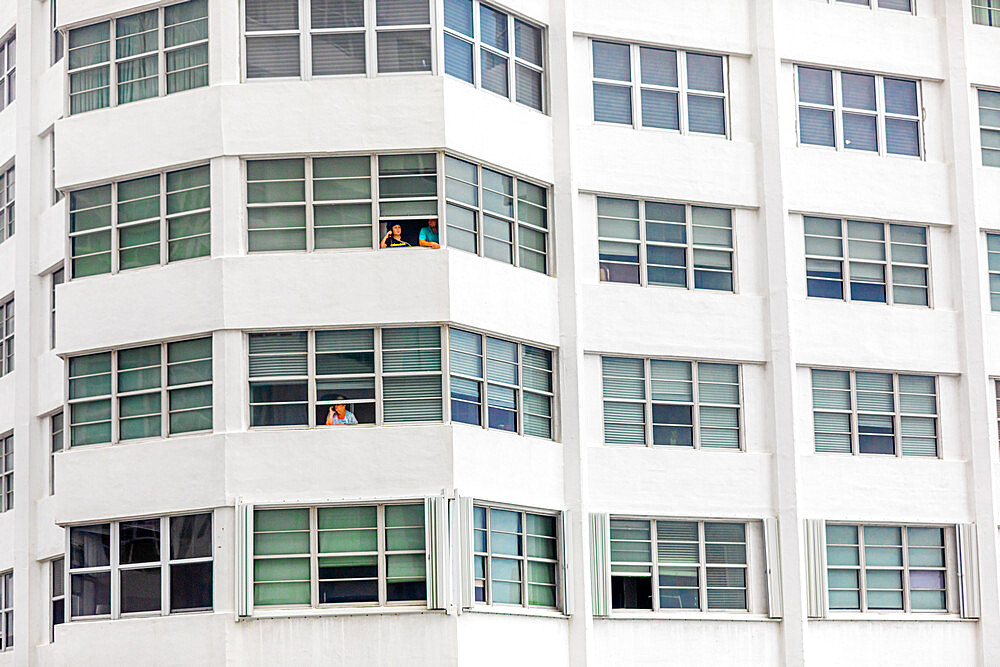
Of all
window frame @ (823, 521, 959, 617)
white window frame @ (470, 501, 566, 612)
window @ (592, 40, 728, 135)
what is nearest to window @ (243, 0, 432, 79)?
window @ (592, 40, 728, 135)

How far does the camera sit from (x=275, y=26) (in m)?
31.4

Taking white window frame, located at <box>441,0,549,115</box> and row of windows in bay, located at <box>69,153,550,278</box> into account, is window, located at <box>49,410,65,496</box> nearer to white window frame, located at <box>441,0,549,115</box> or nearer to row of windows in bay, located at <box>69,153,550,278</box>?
row of windows in bay, located at <box>69,153,550,278</box>

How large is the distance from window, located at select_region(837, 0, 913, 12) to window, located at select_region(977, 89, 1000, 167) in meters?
2.36

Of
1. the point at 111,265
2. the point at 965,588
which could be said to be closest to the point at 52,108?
the point at 111,265

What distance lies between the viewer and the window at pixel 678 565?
1299 inches

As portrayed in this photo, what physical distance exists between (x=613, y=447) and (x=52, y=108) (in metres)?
13.3

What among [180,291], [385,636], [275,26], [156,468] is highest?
[275,26]

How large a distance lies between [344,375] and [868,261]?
1188 centimetres

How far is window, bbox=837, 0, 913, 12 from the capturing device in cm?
3731

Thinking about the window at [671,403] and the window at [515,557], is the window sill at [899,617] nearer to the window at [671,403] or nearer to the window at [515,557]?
the window at [671,403]

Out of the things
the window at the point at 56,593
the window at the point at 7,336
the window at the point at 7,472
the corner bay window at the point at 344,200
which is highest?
the corner bay window at the point at 344,200

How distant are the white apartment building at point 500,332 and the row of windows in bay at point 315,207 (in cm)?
7

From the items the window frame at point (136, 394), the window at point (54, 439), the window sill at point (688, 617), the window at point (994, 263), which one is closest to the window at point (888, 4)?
the window at point (994, 263)

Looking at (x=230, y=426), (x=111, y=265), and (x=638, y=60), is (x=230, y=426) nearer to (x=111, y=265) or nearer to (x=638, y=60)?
(x=111, y=265)
